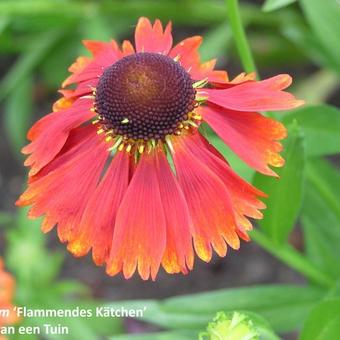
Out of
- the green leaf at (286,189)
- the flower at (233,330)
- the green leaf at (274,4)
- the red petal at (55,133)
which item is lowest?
the flower at (233,330)

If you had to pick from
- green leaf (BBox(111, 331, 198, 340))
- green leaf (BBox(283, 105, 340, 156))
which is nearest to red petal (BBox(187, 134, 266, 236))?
green leaf (BBox(283, 105, 340, 156))

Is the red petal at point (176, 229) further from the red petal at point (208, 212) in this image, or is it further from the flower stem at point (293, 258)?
the flower stem at point (293, 258)

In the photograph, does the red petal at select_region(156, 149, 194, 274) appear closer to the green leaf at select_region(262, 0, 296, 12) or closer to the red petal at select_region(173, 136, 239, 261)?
the red petal at select_region(173, 136, 239, 261)

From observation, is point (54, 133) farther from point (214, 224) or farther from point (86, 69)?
point (214, 224)

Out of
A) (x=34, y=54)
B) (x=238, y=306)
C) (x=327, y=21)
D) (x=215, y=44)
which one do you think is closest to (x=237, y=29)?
(x=327, y=21)

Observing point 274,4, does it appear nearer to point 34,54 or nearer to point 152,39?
point 152,39

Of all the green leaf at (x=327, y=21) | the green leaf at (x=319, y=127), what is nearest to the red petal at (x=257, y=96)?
the green leaf at (x=319, y=127)
